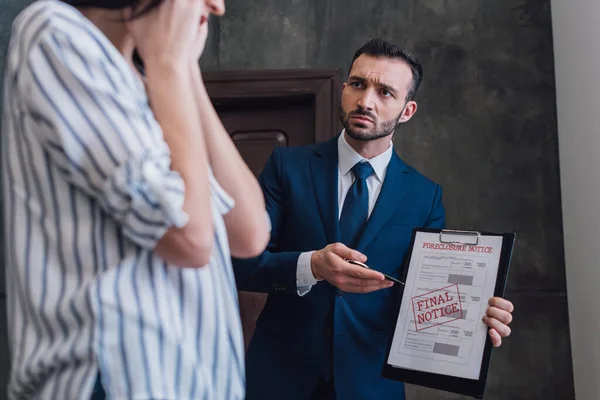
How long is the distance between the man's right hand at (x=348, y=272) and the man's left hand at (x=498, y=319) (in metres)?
0.26

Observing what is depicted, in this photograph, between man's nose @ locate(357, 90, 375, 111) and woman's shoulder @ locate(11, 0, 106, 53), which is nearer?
woman's shoulder @ locate(11, 0, 106, 53)

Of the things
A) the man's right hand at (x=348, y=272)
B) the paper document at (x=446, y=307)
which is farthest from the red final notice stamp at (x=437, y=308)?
the man's right hand at (x=348, y=272)

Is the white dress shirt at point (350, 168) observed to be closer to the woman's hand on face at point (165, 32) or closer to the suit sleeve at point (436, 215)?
the suit sleeve at point (436, 215)

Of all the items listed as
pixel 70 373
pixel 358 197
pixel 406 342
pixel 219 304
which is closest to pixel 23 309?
pixel 70 373

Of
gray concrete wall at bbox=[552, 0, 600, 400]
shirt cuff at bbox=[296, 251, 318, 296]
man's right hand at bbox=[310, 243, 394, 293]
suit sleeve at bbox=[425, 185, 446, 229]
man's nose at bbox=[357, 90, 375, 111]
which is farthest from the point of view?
gray concrete wall at bbox=[552, 0, 600, 400]

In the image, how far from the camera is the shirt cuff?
1.66 metres

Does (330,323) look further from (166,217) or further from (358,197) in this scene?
(166,217)

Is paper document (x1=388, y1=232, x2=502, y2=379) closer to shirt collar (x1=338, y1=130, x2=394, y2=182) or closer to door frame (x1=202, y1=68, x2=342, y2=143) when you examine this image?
shirt collar (x1=338, y1=130, x2=394, y2=182)

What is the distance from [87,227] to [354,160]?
1.35 m

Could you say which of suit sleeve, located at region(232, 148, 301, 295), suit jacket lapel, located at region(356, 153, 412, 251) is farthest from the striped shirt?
suit jacket lapel, located at region(356, 153, 412, 251)

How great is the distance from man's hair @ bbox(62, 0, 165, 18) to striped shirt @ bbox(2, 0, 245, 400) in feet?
0.17

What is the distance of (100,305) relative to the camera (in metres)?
0.66

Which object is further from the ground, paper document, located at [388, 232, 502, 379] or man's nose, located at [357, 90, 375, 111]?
man's nose, located at [357, 90, 375, 111]

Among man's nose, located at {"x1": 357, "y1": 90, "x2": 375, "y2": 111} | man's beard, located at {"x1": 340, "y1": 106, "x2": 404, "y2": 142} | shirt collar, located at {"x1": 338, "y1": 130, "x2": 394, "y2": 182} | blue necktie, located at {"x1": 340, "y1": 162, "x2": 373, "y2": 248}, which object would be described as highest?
man's nose, located at {"x1": 357, "y1": 90, "x2": 375, "y2": 111}
